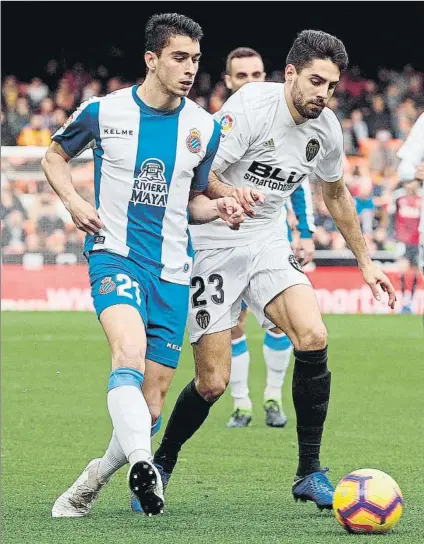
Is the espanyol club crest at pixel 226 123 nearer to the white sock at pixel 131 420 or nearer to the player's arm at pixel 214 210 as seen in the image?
the player's arm at pixel 214 210

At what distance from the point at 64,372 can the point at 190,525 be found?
7.31 meters

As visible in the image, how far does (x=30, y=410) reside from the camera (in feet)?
31.7

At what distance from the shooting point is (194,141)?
18.5 ft

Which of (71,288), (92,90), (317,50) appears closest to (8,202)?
(71,288)

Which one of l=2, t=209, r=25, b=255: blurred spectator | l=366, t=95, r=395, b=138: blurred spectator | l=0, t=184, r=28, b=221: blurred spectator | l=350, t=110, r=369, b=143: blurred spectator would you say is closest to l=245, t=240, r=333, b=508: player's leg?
l=2, t=209, r=25, b=255: blurred spectator

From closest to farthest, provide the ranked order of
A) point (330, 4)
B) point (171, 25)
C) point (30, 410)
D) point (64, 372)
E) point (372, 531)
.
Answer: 1. point (372, 531)
2. point (171, 25)
3. point (30, 410)
4. point (64, 372)
5. point (330, 4)

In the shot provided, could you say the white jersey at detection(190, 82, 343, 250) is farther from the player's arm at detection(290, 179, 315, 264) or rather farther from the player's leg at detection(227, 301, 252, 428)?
the player's leg at detection(227, 301, 252, 428)

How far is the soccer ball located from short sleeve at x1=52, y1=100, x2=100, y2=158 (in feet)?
6.49

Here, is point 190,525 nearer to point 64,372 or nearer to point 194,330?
point 194,330

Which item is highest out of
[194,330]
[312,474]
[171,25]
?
[171,25]

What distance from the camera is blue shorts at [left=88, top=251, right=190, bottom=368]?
5.30m

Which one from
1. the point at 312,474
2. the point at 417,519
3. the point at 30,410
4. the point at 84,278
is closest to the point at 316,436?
the point at 312,474

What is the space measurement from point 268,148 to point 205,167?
479mm

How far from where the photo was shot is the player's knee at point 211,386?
606cm
